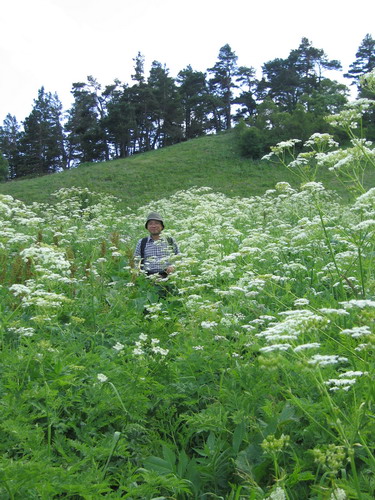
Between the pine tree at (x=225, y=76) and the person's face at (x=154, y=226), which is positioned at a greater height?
the pine tree at (x=225, y=76)

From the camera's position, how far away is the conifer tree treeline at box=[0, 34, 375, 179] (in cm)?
6003

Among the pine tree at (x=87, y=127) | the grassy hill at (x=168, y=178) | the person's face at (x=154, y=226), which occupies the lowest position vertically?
the person's face at (x=154, y=226)

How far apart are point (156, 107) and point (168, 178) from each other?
1143 inches

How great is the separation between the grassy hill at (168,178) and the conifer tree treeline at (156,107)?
638 inches

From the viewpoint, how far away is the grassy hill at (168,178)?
101ft

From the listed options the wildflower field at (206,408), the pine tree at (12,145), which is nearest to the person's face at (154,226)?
the wildflower field at (206,408)

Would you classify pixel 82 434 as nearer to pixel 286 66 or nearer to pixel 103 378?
pixel 103 378

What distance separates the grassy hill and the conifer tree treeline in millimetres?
16216

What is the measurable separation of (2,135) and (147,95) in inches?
1279

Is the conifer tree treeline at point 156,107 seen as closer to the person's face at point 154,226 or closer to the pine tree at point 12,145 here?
the pine tree at point 12,145

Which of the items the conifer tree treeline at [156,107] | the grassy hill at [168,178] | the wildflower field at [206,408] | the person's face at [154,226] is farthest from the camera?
the conifer tree treeline at [156,107]

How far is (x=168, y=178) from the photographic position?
1419 inches

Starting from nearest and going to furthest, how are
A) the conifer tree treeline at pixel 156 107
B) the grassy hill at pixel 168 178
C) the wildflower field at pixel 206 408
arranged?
the wildflower field at pixel 206 408 → the grassy hill at pixel 168 178 → the conifer tree treeline at pixel 156 107

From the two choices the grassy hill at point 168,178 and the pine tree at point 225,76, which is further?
the pine tree at point 225,76
